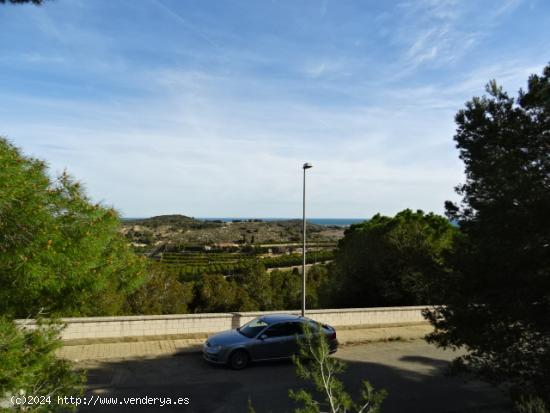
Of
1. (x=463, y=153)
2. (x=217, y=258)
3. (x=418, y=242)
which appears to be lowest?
(x=217, y=258)

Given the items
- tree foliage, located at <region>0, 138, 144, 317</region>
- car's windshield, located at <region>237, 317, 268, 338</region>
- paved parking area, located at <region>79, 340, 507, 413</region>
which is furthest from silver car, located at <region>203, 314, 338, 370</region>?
tree foliage, located at <region>0, 138, 144, 317</region>

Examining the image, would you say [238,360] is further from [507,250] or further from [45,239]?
[45,239]

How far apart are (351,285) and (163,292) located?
11.4m

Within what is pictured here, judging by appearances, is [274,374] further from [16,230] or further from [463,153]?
[16,230]

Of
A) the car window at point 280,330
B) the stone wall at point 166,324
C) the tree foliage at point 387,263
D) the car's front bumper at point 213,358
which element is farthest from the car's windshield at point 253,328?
the tree foliage at point 387,263

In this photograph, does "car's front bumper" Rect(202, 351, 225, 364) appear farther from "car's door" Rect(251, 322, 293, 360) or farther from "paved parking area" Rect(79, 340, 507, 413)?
"car's door" Rect(251, 322, 293, 360)

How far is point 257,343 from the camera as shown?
11.7 meters

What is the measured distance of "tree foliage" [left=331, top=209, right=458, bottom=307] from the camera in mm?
20938

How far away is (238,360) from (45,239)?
8185 millimetres

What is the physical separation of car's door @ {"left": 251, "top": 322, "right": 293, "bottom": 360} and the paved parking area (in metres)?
0.34

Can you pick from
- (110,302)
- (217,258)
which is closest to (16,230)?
(110,302)

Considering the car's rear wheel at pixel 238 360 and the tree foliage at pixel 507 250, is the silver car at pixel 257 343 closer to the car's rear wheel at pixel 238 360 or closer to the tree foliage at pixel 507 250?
the car's rear wheel at pixel 238 360

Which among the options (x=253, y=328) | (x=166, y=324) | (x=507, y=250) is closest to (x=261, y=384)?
(x=253, y=328)

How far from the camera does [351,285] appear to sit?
22047 mm
